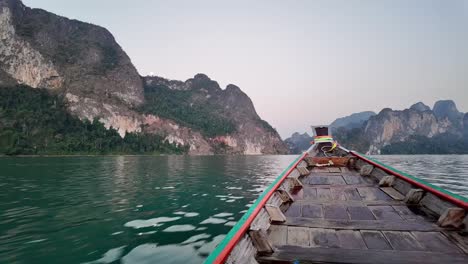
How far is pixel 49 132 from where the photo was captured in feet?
401

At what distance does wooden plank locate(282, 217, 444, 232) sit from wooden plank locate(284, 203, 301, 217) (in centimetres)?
38

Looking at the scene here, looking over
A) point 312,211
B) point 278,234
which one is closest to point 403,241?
point 312,211

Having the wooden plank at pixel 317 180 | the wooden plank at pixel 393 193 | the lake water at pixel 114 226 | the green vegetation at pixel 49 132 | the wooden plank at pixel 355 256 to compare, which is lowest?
the lake water at pixel 114 226

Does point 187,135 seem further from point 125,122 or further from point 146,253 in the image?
point 146,253

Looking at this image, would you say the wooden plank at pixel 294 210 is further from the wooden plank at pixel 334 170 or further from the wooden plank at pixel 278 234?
the wooden plank at pixel 334 170

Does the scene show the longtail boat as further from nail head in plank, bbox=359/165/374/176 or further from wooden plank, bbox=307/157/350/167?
wooden plank, bbox=307/157/350/167

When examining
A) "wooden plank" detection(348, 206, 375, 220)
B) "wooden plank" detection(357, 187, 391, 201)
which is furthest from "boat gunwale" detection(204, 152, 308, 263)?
"wooden plank" detection(357, 187, 391, 201)

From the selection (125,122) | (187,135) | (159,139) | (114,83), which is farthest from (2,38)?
(187,135)

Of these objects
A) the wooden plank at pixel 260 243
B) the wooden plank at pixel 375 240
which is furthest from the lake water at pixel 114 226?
the wooden plank at pixel 375 240

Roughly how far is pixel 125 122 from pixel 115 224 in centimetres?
16551

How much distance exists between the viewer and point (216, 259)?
7.58ft

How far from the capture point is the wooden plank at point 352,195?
5.90 metres

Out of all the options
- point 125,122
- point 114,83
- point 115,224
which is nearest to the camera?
point 115,224

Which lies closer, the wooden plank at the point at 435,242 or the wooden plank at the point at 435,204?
the wooden plank at the point at 435,242
